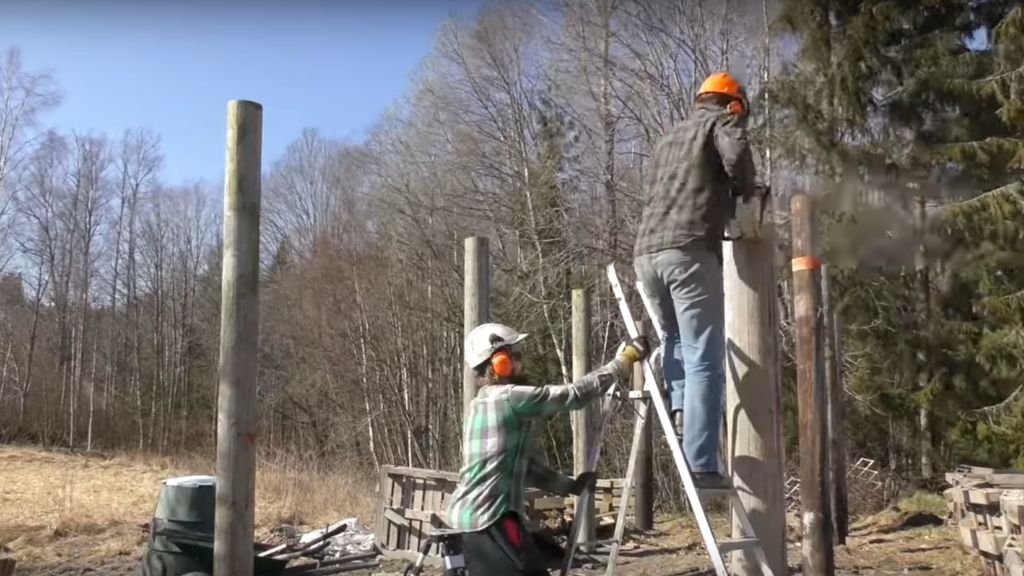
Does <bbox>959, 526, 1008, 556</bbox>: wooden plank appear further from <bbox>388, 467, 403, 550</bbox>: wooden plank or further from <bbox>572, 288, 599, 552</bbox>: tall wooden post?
<bbox>388, 467, 403, 550</bbox>: wooden plank

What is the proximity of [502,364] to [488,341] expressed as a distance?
0.15 meters

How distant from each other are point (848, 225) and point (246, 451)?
409 centimetres

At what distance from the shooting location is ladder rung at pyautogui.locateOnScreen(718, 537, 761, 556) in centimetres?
375

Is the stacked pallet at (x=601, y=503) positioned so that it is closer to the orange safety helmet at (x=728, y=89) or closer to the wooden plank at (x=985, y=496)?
the wooden plank at (x=985, y=496)

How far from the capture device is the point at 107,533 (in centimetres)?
1171

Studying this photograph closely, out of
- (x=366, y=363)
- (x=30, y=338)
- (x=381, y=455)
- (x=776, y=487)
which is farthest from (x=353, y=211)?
(x=776, y=487)

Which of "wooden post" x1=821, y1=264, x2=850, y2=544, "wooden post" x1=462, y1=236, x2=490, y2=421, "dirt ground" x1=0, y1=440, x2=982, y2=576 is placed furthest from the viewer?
"wooden post" x1=821, y1=264, x2=850, y2=544

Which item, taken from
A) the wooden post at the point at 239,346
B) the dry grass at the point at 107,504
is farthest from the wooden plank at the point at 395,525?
the dry grass at the point at 107,504

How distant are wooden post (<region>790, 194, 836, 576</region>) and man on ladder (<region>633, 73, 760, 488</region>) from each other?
34 cm

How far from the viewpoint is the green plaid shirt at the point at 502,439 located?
391cm

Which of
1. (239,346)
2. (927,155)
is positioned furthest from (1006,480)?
(927,155)

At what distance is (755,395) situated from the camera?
405 centimetres

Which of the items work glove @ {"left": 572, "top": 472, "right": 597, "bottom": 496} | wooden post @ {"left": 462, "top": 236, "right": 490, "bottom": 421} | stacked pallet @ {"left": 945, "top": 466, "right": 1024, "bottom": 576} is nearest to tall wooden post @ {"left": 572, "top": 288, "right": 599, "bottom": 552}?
wooden post @ {"left": 462, "top": 236, "right": 490, "bottom": 421}

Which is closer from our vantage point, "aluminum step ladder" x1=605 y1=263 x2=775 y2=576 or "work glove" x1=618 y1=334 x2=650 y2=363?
"aluminum step ladder" x1=605 y1=263 x2=775 y2=576
